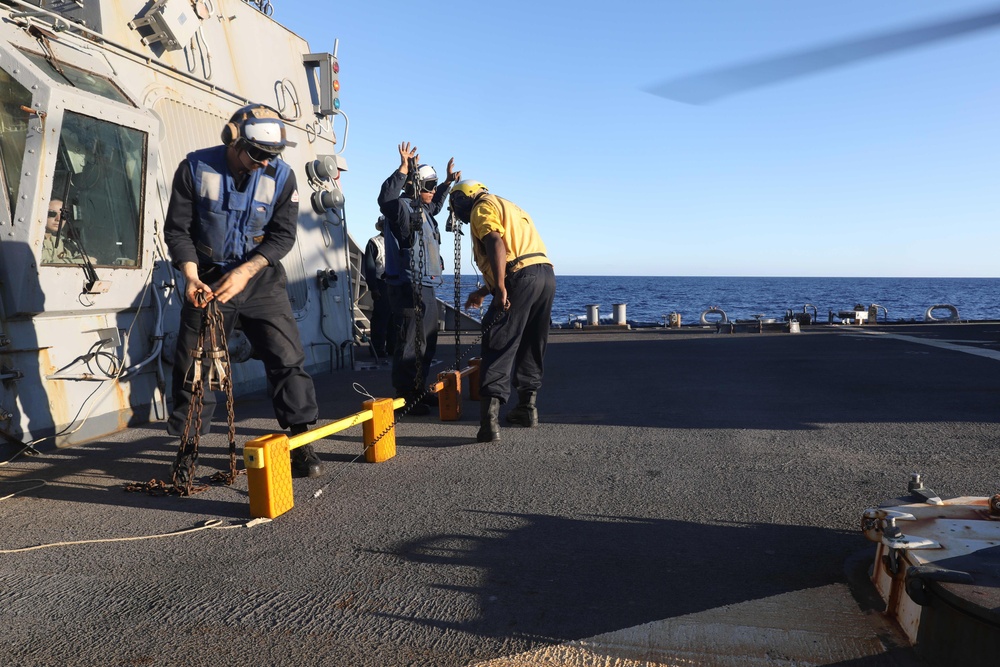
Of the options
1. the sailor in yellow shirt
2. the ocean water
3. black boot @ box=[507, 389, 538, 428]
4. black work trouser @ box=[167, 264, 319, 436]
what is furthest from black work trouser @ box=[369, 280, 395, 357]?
black work trouser @ box=[167, 264, 319, 436]

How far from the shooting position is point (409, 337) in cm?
611

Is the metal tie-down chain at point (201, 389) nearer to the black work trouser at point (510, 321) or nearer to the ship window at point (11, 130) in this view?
the black work trouser at point (510, 321)

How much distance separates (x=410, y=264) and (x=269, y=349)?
2212 mm

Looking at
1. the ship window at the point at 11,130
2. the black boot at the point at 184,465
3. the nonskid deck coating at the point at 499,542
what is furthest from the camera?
the ship window at the point at 11,130

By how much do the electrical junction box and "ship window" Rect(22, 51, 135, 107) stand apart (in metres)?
0.94

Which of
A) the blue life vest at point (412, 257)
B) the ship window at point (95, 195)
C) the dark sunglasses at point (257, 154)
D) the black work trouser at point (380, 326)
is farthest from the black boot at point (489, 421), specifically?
the black work trouser at point (380, 326)

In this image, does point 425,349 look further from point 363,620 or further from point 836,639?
point 836,639

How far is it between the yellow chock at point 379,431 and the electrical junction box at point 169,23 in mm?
4258

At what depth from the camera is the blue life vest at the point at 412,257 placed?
6094 mm

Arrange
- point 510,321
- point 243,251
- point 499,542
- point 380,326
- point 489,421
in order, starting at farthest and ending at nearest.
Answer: point 380,326 → point 510,321 → point 489,421 → point 243,251 → point 499,542

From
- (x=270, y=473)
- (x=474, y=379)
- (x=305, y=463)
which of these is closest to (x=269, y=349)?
(x=305, y=463)

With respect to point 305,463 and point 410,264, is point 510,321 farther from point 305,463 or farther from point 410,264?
point 305,463

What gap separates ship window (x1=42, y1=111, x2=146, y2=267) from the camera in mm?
4938

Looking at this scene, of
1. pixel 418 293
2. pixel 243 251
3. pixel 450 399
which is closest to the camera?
pixel 243 251
